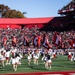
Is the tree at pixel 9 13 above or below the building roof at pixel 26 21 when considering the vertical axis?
above

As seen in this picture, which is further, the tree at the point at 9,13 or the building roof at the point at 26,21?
the tree at the point at 9,13

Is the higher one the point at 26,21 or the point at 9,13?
the point at 9,13

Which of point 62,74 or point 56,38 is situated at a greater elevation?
point 56,38

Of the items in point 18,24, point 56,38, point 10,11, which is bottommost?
point 56,38

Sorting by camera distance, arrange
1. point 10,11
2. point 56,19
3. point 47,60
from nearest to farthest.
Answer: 1. point 47,60
2. point 56,19
3. point 10,11

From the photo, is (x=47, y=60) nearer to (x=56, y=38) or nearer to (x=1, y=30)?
(x=56, y=38)

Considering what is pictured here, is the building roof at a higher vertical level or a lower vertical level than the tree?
lower

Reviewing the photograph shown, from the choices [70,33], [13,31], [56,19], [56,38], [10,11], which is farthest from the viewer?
[10,11]

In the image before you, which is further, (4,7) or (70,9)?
(4,7)

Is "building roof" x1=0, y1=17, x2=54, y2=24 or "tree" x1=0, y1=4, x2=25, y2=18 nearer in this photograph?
"building roof" x1=0, y1=17, x2=54, y2=24

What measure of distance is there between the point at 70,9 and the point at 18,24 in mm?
12711

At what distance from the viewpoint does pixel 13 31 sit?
6625 cm

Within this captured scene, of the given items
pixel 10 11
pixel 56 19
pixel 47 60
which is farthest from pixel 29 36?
pixel 10 11

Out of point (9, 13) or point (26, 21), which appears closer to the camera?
point (26, 21)
